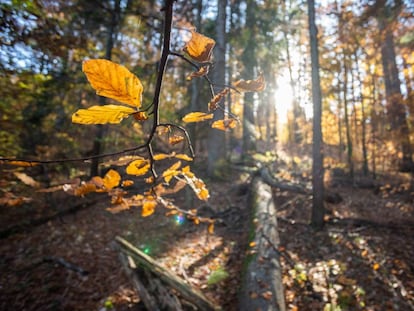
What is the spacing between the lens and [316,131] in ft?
17.1

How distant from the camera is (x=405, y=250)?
14.2 feet

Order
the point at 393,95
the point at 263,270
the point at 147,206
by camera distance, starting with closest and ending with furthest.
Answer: the point at 147,206
the point at 263,270
the point at 393,95

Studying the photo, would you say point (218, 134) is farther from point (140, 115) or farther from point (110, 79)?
point (110, 79)

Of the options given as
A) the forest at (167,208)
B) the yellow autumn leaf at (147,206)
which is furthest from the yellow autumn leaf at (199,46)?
the yellow autumn leaf at (147,206)

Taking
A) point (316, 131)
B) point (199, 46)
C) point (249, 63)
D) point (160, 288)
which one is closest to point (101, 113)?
point (199, 46)

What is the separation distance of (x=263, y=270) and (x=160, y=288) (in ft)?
4.73

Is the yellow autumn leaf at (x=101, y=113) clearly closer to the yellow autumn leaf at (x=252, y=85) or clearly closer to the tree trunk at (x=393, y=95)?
the yellow autumn leaf at (x=252, y=85)

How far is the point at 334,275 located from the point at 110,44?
27.7 ft

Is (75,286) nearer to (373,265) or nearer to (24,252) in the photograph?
(24,252)

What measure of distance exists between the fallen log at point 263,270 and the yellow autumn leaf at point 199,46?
2985 mm

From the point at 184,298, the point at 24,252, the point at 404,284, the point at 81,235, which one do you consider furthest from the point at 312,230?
the point at 24,252

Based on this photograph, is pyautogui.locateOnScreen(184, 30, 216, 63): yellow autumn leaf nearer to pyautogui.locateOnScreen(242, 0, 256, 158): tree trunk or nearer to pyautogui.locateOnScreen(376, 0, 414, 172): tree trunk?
pyautogui.locateOnScreen(376, 0, 414, 172): tree trunk

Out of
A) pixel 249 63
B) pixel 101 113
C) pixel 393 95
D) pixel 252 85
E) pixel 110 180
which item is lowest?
pixel 110 180

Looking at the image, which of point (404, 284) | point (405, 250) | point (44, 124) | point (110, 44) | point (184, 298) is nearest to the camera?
point (184, 298)
